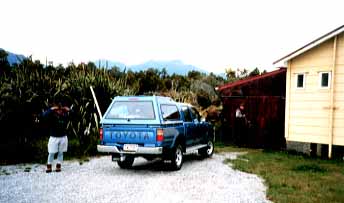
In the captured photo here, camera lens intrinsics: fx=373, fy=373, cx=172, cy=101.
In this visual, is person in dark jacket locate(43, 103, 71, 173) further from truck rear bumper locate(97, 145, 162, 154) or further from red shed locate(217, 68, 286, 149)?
red shed locate(217, 68, 286, 149)

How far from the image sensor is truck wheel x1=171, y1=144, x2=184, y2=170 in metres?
10.6

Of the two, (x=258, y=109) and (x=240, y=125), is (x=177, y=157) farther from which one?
(x=240, y=125)

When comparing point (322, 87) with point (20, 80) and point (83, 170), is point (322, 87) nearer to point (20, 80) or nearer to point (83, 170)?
point (83, 170)

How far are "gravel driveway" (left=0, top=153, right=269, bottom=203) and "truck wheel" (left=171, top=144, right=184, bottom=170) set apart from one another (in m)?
0.20

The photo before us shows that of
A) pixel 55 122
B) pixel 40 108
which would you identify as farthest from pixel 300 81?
pixel 40 108

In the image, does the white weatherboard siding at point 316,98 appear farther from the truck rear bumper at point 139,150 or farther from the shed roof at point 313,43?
the truck rear bumper at point 139,150

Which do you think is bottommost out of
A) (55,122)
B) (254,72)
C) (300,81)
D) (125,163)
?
(125,163)

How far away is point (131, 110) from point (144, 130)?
918mm

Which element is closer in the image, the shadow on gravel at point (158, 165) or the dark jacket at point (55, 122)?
the dark jacket at point (55, 122)

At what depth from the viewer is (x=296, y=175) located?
33.8ft

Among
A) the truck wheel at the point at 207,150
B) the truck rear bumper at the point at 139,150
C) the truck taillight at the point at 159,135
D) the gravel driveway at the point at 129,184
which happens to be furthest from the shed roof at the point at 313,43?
the truck rear bumper at the point at 139,150

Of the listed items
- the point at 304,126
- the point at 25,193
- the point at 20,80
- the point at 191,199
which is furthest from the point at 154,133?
the point at 20,80

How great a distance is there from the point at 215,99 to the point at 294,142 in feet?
40.6

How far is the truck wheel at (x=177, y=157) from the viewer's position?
418 inches
